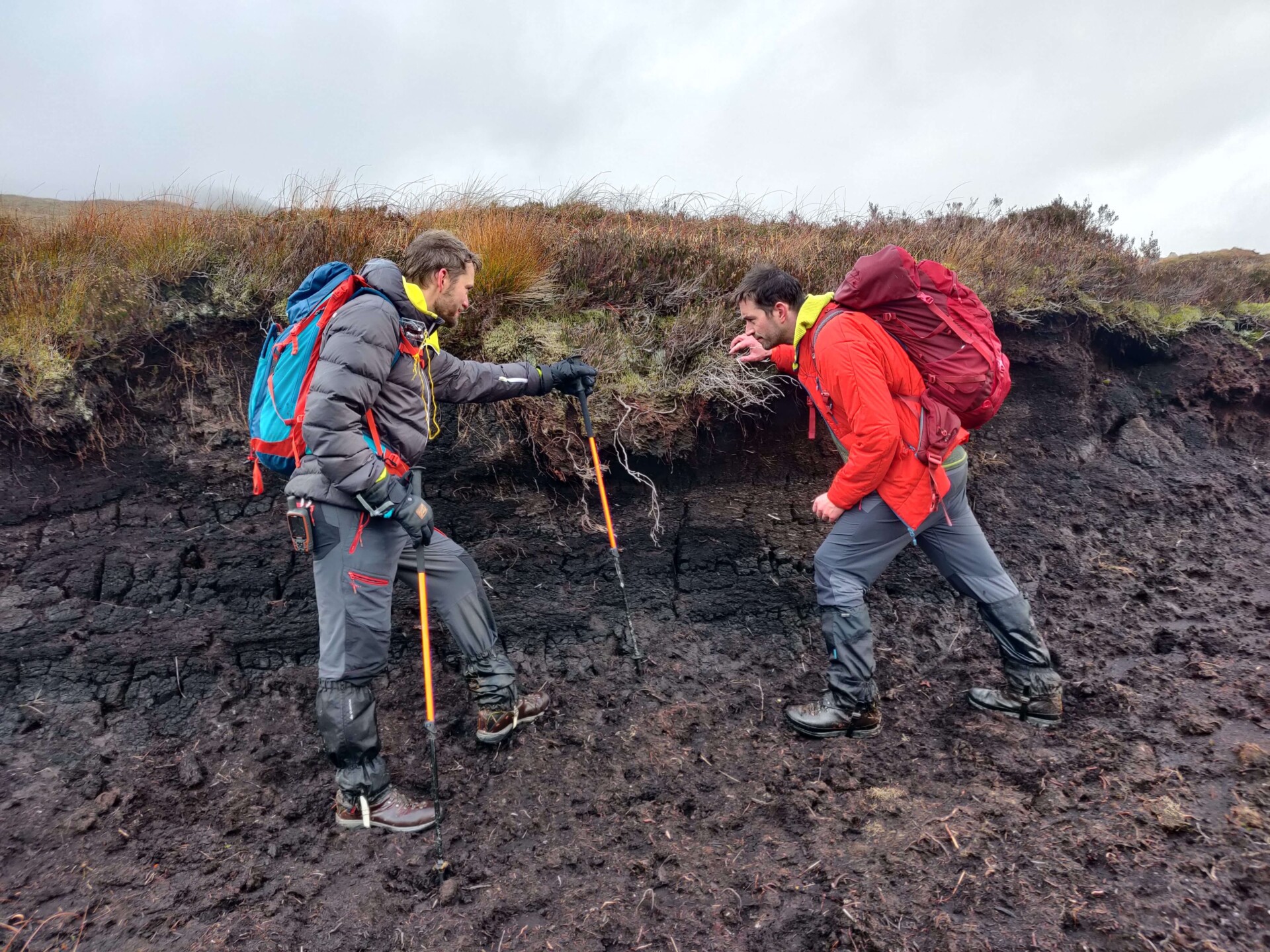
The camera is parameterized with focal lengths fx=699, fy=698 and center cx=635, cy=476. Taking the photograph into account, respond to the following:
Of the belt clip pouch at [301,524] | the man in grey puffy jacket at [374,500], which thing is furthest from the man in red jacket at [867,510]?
the belt clip pouch at [301,524]

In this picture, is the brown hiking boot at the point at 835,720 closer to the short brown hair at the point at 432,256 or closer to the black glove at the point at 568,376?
the black glove at the point at 568,376

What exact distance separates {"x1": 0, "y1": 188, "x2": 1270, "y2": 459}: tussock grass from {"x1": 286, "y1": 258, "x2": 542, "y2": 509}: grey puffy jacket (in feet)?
4.46

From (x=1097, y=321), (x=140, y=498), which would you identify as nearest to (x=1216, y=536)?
(x=1097, y=321)

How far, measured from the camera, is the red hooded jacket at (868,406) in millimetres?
3936

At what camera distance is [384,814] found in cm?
397

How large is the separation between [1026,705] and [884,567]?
134 cm

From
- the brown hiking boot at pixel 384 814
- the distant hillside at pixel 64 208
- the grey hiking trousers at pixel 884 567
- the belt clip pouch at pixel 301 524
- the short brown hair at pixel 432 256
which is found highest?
the distant hillside at pixel 64 208

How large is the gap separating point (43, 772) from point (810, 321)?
17.9ft

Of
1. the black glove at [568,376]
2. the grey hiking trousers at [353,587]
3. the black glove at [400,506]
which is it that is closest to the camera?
the black glove at [400,506]

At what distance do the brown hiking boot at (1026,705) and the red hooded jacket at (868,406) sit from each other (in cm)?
153

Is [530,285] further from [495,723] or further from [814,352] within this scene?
[495,723]

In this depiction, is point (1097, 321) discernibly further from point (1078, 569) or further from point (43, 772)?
point (43, 772)

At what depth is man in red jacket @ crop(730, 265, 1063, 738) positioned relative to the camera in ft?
13.1

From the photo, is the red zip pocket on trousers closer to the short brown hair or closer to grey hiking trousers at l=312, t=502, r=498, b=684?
grey hiking trousers at l=312, t=502, r=498, b=684
